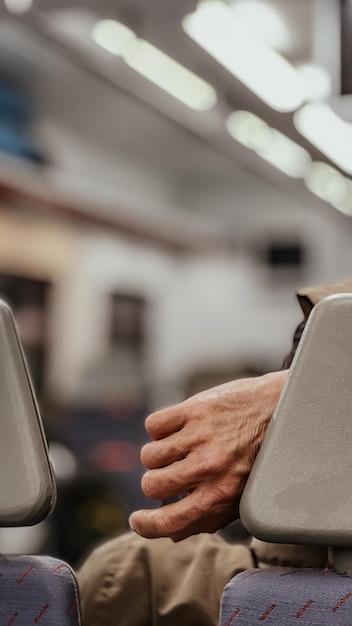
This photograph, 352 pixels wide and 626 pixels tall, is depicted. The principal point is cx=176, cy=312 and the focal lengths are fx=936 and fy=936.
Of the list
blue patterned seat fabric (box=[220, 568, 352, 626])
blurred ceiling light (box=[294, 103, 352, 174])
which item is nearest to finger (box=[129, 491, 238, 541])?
blue patterned seat fabric (box=[220, 568, 352, 626])

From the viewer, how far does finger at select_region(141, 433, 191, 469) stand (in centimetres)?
99

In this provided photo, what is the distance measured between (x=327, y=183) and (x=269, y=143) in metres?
1.26

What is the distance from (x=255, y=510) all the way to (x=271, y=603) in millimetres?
104

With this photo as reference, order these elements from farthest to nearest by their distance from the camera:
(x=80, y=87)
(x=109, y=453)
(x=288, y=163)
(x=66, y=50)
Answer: (x=80, y=87) → (x=109, y=453) → (x=288, y=163) → (x=66, y=50)

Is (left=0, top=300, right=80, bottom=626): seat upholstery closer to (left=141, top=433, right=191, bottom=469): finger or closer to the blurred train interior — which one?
(left=141, top=433, right=191, bottom=469): finger

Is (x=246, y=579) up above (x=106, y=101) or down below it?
below

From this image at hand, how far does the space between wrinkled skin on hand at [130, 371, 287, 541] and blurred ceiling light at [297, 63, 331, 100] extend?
2.28 m

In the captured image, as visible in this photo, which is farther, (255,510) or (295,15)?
(295,15)

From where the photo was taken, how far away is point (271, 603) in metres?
0.87

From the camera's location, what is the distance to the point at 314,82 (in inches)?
125

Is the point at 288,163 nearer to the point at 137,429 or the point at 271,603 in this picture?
the point at 137,429

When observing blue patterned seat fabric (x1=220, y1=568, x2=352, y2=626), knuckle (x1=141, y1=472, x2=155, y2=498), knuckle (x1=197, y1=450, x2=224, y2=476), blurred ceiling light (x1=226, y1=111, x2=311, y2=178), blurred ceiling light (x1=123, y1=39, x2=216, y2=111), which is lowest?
blue patterned seat fabric (x1=220, y1=568, x2=352, y2=626)

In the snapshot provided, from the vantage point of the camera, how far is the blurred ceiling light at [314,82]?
123 inches

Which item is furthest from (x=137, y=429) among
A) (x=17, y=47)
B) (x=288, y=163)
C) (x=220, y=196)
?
(x=220, y=196)
